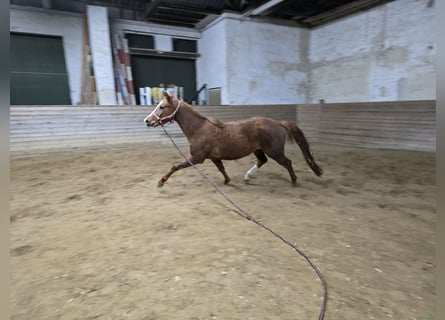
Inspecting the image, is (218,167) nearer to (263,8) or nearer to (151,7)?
(263,8)

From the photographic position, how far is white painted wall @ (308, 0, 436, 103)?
8.19 m

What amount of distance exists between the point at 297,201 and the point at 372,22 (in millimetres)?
9202

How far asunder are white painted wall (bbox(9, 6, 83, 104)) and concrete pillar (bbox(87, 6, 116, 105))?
0.79 metres

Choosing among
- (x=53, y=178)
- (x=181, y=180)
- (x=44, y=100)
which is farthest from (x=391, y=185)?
(x=44, y=100)

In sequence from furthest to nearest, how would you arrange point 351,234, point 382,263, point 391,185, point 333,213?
point 391,185
point 333,213
point 351,234
point 382,263

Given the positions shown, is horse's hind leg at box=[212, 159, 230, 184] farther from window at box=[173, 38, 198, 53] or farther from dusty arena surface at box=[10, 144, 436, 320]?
window at box=[173, 38, 198, 53]

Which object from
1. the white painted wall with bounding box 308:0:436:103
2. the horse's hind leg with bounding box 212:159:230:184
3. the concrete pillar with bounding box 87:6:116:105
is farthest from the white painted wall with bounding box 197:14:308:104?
the horse's hind leg with bounding box 212:159:230:184

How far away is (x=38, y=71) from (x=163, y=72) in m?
4.56

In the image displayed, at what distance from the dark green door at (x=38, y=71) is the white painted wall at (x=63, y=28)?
0.20 m

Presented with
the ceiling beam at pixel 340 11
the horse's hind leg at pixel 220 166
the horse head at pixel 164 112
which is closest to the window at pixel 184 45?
the ceiling beam at pixel 340 11

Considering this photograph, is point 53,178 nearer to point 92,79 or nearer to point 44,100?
point 92,79

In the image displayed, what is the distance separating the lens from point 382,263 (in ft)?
6.69

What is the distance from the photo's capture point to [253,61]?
11.0m

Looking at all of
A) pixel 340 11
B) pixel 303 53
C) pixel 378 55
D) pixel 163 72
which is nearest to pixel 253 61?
pixel 303 53
